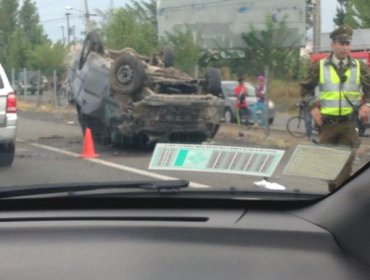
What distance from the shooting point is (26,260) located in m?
2.58

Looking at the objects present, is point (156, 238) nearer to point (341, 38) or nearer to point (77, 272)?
point (77, 272)

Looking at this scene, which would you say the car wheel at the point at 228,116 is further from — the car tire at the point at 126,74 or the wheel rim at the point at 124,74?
the wheel rim at the point at 124,74

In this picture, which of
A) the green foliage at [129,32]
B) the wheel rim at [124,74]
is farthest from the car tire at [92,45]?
the wheel rim at [124,74]

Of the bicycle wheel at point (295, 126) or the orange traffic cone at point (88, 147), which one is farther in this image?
the bicycle wheel at point (295, 126)

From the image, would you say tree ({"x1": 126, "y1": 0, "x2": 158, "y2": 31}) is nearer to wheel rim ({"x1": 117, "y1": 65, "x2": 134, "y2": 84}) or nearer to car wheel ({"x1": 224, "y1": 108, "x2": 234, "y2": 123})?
wheel rim ({"x1": 117, "y1": 65, "x2": 134, "y2": 84})

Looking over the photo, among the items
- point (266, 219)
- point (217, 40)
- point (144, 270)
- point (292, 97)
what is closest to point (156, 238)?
point (144, 270)

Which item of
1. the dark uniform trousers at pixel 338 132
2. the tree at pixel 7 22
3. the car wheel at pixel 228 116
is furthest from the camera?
the car wheel at pixel 228 116

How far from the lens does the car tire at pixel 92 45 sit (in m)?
10.9

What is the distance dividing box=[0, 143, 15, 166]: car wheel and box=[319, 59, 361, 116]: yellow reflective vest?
3305 mm

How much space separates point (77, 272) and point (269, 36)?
21.2 meters

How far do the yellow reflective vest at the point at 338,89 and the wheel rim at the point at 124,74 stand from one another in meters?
3.84

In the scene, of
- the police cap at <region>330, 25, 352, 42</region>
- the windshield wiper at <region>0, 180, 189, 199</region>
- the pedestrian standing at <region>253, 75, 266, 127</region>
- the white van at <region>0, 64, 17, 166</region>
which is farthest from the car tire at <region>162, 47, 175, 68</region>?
the windshield wiper at <region>0, 180, 189, 199</region>

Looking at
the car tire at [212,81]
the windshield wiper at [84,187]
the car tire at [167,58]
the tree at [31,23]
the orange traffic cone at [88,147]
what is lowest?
the orange traffic cone at [88,147]

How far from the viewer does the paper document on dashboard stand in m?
3.56
